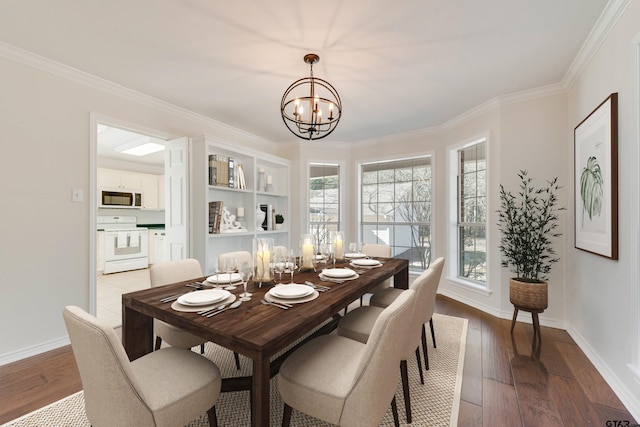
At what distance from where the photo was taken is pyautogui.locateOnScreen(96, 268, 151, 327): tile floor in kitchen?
3.26 meters

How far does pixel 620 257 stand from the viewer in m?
1.88

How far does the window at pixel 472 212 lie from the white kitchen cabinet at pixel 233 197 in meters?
2.59

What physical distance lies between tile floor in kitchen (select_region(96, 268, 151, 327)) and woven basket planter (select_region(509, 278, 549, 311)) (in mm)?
3963

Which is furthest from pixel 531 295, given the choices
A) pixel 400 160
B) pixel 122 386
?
pixel 122 386

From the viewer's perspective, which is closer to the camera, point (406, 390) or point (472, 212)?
point (406, 390)

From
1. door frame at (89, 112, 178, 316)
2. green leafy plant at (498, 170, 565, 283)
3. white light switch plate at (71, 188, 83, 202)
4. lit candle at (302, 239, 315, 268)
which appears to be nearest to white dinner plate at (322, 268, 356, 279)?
lit candle at (302, 239, 315, 268)

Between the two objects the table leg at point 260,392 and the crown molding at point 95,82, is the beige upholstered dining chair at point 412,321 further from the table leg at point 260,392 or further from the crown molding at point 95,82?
the crown molding at point 95,82

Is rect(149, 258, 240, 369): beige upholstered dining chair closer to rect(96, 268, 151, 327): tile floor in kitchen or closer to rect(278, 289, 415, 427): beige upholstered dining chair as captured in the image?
rect(278, 289, 415, 427): beige upholstered dining chair

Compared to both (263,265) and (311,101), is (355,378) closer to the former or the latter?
(263,265)

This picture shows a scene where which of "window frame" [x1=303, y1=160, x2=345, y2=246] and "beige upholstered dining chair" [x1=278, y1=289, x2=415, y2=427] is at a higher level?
"window frame" [x1=303, y1=160, x2=345, y2=246]

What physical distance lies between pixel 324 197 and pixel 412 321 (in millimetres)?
3540

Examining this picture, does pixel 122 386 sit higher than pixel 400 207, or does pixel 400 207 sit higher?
pixel 400 207

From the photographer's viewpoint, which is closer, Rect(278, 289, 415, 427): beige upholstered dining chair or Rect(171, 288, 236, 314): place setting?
Rect(278, 289, 415, 427): beige upholstered dining chair

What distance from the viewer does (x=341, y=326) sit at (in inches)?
75.1
